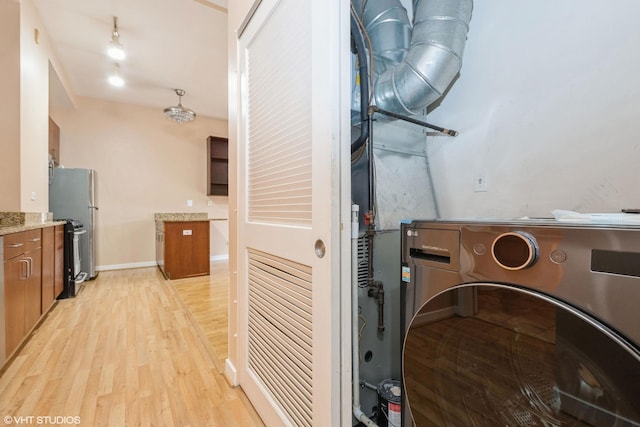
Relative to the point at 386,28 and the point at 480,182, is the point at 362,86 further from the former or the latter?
the point at 480,182

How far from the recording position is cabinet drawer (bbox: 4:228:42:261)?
1745mm

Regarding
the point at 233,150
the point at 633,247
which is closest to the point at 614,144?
the point at 633,247

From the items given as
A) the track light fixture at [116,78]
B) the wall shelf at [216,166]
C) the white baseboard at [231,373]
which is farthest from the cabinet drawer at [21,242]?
the wall shelf at [216,166]

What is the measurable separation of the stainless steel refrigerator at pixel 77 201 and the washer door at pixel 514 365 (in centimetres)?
442

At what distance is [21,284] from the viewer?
1.94 metres

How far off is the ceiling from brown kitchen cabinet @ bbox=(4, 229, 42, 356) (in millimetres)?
2008

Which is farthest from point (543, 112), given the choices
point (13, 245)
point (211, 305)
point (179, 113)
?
point (179, 113)

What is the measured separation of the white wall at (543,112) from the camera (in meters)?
1.06

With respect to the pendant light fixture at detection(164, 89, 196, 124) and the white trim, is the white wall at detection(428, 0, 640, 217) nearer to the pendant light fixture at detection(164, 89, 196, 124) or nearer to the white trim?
the pendant light fixture at detection(164, 89, 196, 124)

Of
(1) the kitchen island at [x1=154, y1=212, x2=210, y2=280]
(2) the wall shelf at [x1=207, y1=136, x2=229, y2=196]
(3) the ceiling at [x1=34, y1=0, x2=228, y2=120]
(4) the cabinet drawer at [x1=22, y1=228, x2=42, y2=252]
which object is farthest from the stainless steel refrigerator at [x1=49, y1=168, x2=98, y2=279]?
(2) the wall shelf at [x1=207, y1=136, x2=229, y2=196]

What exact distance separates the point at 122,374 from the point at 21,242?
1.21 m

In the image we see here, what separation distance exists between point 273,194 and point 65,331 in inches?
92.8

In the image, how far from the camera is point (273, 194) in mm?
1190

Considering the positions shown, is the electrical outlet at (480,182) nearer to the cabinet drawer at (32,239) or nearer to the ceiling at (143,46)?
the ceiling at (143,46)
